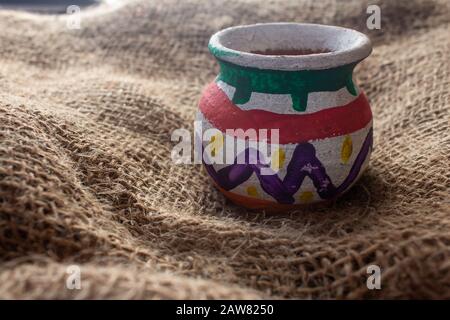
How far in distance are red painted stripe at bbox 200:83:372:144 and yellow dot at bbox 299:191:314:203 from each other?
2.9 inches

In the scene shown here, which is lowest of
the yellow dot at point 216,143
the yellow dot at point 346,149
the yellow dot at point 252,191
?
the yellow dot at point 252,191

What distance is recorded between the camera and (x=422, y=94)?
1.10m

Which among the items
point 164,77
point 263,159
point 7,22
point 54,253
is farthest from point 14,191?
point 7,22

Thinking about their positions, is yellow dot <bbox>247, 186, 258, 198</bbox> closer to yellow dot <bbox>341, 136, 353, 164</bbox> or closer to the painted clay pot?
the painted clay pot

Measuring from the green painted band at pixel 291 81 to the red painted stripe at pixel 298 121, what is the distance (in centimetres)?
2

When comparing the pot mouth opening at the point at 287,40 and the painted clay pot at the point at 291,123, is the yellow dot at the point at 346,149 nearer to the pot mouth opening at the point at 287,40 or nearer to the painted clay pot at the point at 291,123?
the painted clay pot at the point at 291,123

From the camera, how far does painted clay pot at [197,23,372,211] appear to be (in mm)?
791

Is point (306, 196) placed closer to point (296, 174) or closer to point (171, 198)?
point (296, 174)

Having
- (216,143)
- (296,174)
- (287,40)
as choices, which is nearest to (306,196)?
(296,174)

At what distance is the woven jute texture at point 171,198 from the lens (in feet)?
2.17

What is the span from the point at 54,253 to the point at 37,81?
23.0 inches

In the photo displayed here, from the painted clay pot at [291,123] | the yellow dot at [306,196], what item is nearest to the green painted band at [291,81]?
the painted clay pot at [291,123]

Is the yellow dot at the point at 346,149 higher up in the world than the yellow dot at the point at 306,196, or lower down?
higher up
